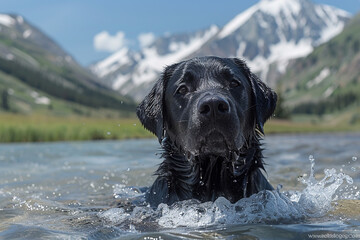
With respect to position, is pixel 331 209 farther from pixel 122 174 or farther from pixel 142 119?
pixel 122 174

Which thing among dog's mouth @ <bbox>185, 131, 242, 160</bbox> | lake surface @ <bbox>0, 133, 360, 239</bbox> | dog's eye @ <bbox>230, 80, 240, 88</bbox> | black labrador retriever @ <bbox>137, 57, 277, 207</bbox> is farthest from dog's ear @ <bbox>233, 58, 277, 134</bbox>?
lake surface @ <bbox>0, 133, 360, 239</bbox>

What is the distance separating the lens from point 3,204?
7.68 meters

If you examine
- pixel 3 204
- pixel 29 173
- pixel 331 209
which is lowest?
pixel 331 209

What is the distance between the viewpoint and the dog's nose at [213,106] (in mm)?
4727

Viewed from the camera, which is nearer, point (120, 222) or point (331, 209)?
point (120, 222)

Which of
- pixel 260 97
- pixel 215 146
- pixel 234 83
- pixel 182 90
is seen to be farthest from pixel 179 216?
pixel 260 97

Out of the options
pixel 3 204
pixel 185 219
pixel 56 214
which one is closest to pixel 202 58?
pixel 185 219

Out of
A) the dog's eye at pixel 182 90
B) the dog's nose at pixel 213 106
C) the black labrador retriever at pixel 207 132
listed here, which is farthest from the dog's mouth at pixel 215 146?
the dog's eye at pixel 182 90

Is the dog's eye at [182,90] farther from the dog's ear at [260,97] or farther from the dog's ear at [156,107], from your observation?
the dog's ear at [260,97]

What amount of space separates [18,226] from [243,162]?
2.89 meters

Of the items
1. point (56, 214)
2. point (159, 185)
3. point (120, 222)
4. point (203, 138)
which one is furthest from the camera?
point (56, 214)

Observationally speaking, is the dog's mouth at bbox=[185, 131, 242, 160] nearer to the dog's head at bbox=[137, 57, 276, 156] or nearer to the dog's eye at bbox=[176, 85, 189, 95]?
the dog's head at bbox=[137, 57, 276, 156]

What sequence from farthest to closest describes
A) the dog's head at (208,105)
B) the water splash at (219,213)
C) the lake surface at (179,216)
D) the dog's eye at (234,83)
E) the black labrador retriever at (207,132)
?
the dog's eye at (234,83), the water splash at (219,213), the black labrador retriever at (207,132), the dog's head at (208,105), the lake surface at (179,216)

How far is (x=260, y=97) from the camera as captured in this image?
6258 millimetres
